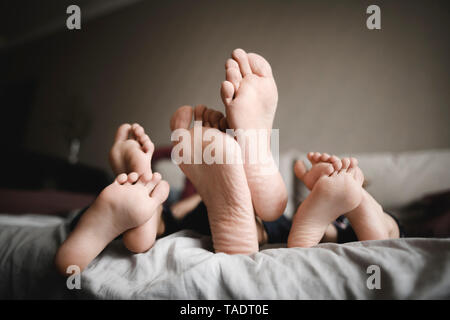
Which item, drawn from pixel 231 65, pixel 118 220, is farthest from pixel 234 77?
pixel 118 220

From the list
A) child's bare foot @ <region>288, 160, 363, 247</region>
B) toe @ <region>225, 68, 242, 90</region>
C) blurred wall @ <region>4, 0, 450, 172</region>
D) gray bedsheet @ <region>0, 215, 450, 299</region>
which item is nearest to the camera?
gray bedsheet @ <region>0, 215, 450, 299</region>

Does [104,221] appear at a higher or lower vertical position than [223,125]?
lower

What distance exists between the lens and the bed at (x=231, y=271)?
0.35 meters

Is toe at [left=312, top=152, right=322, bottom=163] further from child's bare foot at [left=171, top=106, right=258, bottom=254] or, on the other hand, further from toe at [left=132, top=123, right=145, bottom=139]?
toe at [left=132, top=123, right=145, bottom=139]

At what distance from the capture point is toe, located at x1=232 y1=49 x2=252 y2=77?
577mm

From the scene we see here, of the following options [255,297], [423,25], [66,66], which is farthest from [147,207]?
[66,66]

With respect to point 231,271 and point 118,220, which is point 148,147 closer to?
point 118,220

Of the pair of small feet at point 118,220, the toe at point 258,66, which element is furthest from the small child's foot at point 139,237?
the toe at point 258,66

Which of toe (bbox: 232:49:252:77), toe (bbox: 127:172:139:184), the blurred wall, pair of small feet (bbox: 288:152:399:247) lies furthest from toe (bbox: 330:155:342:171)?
the blurred wall

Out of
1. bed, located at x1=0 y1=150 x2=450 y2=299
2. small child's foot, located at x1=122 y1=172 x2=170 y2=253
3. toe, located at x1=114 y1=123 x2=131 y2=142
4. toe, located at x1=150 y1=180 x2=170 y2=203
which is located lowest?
bed, located at x1=0 y1=150 x2=450 y2=299

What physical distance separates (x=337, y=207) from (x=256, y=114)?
223 millimetres

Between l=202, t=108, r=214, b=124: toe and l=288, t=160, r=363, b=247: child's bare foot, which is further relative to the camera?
l=202, t=108, r=214, b=124: toe

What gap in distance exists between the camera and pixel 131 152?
0.52 meters

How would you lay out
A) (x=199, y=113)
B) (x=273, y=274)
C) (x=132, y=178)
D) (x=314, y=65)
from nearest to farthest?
1. (x=273, y=274)
2. (x=132, y=178)
3. (x=199, y=113)
4. (x=314, y=65)
